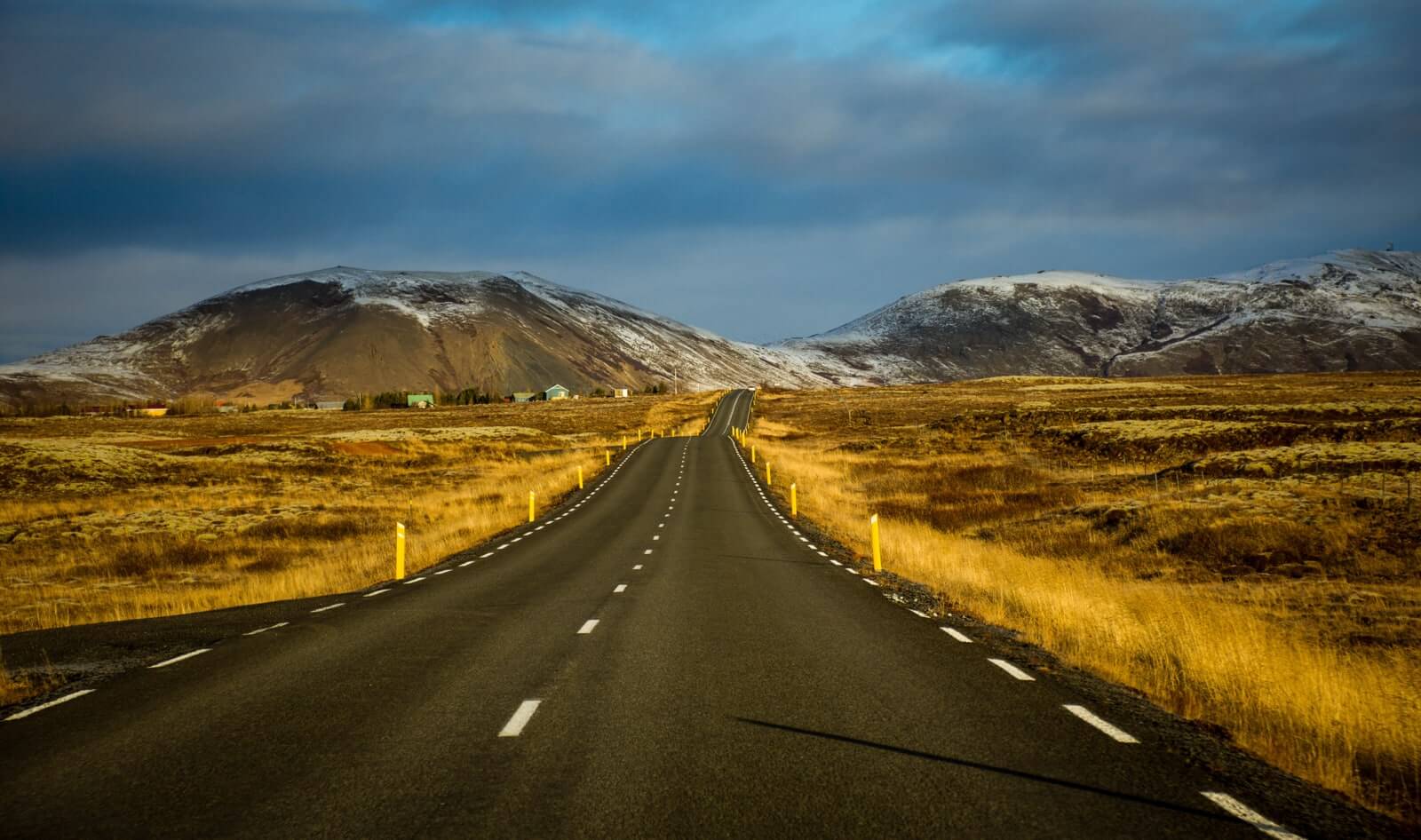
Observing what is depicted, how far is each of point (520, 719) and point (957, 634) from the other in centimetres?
588

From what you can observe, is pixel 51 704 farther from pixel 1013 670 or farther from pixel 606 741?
pixel 1013 670

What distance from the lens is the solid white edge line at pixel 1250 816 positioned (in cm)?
473

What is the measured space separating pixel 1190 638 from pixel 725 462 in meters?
45.0

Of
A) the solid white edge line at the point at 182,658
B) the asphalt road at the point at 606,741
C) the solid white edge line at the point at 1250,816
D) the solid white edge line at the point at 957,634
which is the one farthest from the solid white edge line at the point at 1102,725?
the solid white edge line at the point at 182,658

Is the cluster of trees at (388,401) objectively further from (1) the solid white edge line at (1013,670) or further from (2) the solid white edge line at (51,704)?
(1) the solid white edge line at (1013,670)

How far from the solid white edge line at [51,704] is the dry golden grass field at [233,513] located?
0.55 metres

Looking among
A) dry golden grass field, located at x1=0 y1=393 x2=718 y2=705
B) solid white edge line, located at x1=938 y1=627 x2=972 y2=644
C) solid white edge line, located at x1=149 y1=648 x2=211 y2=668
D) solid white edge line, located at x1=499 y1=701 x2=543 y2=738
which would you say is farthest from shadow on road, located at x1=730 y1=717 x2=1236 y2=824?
dry golden grass field, located at x1=0 y1=393 x2=718 y2=705

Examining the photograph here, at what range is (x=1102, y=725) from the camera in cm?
695

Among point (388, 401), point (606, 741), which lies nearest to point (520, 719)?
point (606, 741)

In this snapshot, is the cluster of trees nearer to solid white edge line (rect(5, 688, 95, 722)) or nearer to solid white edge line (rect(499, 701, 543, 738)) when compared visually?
solid white edge line (rect(5, 688, 95, 722))

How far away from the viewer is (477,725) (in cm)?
694

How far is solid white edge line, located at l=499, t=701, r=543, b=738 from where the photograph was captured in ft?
22.0

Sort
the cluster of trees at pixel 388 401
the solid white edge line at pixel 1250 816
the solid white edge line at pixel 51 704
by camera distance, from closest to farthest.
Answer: the solid white edge line at pixel 1250 816
the solid white edge line at pixel 51 704
the cluster of trees at pixel 388 401

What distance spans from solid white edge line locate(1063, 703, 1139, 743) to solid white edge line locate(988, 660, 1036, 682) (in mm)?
976
